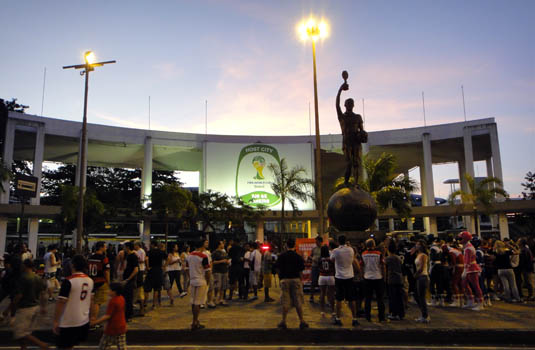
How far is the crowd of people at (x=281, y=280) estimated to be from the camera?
206 inches

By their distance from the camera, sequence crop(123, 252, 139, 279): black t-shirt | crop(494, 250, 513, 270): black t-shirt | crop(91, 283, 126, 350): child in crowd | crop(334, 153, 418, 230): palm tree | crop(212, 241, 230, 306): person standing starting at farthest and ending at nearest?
crop(334, 153, 418, 230): palm tree
crop(212, 241, 230, 306): person standing
crop(494, 250, 513, 270): black t-shirt
crop(123, 252, 139, 279): black t-shirt
crop(91, 283, 126, 350): child in crowd

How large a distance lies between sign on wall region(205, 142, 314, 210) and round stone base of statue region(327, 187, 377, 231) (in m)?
24.5

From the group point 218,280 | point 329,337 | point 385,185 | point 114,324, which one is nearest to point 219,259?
point 218,280

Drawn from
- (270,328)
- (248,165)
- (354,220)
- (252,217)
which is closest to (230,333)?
(270,328)

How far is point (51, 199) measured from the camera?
48.2 m

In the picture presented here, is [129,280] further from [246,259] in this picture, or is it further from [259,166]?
[259,166]

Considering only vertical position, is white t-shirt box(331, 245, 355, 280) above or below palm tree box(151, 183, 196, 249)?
below

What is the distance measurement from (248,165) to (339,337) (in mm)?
30482

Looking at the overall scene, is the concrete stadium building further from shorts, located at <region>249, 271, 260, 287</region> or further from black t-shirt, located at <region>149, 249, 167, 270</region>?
black t-shirt, located at <region>149, 249, 167, 270</region>

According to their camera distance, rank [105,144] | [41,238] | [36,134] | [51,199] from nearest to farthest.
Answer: [36,134]
[105,144]
[41,238]
[51,199]

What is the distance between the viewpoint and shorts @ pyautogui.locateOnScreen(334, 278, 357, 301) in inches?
316

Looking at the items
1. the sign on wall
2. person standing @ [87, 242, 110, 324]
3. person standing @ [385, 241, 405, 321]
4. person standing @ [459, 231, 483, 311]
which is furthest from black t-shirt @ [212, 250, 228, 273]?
the sign on wall

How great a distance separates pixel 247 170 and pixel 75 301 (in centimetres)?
3242

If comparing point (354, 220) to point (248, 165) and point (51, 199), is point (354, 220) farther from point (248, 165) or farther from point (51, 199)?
point (51, 199)
